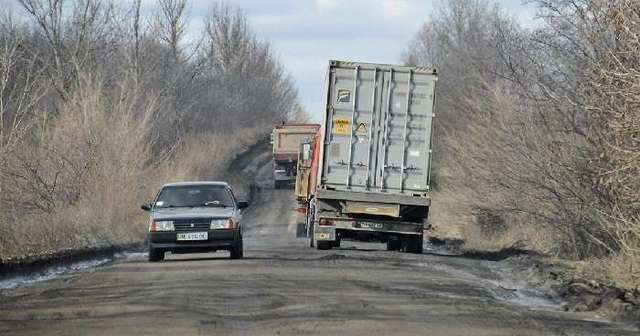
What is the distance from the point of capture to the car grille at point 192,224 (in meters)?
21.4

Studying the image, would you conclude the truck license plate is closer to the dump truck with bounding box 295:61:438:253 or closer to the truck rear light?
the dump truck with bounding box 295:61:438:253

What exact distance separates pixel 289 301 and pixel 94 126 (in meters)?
21.1

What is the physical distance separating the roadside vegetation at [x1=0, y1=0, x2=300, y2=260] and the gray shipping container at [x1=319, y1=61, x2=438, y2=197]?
6641mm

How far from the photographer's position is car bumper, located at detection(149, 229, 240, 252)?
21.4m

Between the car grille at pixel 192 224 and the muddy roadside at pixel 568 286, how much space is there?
563cm

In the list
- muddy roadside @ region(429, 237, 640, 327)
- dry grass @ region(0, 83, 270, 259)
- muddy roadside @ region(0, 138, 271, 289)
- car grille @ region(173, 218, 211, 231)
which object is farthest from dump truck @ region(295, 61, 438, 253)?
dry grass @ region(0, 83, 270, 259)

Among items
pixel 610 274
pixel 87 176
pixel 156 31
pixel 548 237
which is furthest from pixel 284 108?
pixel 610 274

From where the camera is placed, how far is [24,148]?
1230 inches

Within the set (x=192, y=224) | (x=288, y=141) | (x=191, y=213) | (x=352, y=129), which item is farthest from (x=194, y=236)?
(x=288, y=141)

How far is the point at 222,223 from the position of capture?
21484 mm

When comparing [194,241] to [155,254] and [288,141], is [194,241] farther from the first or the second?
[288,141]

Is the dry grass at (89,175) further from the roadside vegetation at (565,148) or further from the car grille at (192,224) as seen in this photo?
the roadside vegetation at (565,148)

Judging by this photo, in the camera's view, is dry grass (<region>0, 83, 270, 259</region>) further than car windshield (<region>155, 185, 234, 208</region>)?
Yes

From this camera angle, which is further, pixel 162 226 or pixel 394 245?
pixel 394 245
